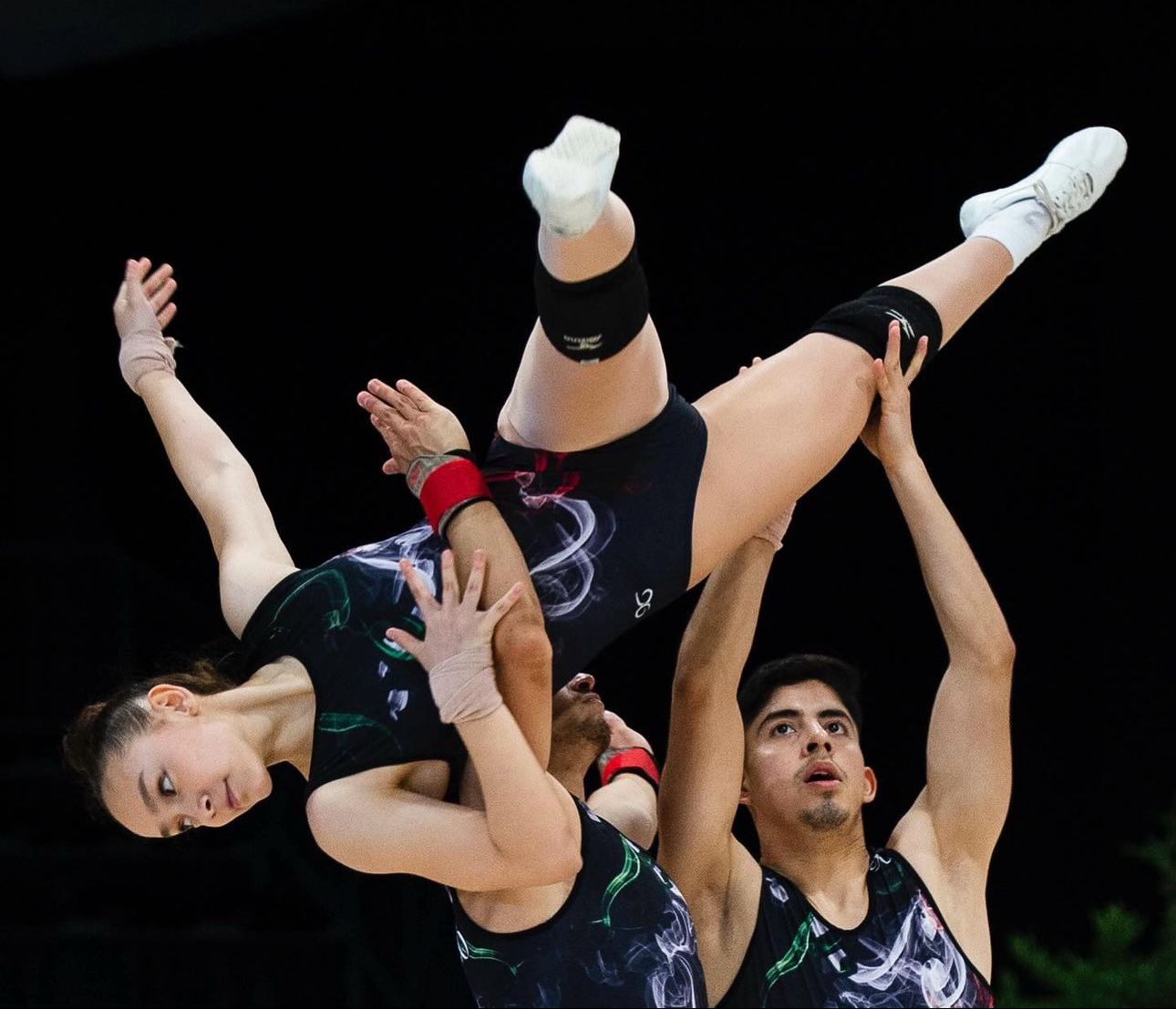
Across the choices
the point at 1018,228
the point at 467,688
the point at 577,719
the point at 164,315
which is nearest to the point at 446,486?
the point at 467,688

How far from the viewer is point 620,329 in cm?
207

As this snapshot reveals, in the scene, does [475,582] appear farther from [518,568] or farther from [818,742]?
[818,742]

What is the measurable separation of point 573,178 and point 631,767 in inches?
46.4

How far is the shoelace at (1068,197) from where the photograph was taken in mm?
2650

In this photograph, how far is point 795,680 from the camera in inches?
118

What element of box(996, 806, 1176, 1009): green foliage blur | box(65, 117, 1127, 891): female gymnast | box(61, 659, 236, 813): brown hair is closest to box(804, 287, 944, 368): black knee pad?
box(65, 117, 1127, 891): female gymnast

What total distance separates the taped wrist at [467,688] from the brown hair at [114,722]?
1.44 feet

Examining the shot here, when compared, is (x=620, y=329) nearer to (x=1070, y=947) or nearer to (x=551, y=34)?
(x=551, y=34)

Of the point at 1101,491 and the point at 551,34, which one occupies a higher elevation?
the point at 551,34

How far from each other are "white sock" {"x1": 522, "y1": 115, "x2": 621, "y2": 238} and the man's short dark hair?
125cm

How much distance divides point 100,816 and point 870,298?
53.4 inches

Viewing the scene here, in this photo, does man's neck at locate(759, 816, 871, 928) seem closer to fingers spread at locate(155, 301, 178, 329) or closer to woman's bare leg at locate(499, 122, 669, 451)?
woman's bare leg at locate(499, 122, 669, 451)

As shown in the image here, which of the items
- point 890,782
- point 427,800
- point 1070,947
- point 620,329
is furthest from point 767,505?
point 1070,947

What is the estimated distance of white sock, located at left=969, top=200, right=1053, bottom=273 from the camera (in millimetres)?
2566
